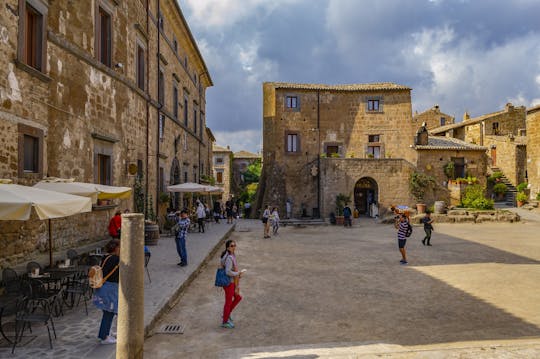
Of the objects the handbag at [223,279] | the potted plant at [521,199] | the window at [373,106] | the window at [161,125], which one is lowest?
the handbag at [223,279]

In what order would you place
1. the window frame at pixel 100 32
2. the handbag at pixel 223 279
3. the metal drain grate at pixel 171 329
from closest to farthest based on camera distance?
the metal drain grate at pixel 171 329
the handbag at pixel 223 279
the window frame at pixel 100 32

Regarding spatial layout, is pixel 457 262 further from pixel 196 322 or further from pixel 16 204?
pixel 16 204

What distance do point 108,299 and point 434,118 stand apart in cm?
4713

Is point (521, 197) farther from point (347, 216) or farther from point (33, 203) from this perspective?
point (33, 203)

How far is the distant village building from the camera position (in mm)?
27703

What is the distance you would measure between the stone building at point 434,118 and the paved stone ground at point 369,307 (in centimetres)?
3434

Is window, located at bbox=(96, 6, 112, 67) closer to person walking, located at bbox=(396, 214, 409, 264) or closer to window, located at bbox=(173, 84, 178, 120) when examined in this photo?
window, located at bbox=(173, 84, 178, 120)

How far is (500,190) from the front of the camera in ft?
103

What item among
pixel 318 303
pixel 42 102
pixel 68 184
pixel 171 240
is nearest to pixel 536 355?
pixel 318 303

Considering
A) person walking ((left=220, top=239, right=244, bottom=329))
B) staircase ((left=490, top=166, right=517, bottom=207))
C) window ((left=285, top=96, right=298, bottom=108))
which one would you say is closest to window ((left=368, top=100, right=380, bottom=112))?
window ((left=285, top=96, right=298, bottom=108))

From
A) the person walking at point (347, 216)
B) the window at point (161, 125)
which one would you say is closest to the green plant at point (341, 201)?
the person walking at point (347, 216)

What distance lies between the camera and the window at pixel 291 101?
2940 cm

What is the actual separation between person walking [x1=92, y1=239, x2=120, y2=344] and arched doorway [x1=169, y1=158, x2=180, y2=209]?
548 inches

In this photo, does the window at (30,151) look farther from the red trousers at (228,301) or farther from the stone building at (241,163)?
the stone building at (241,163)
